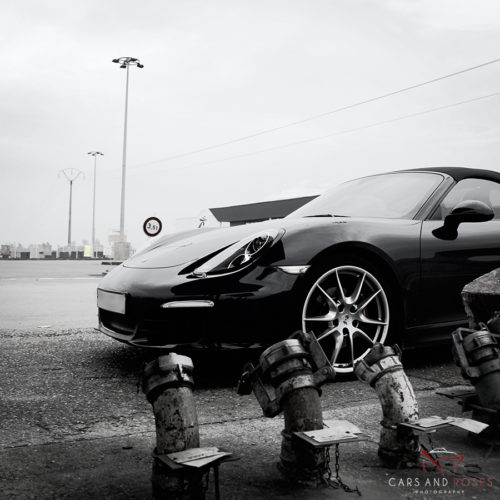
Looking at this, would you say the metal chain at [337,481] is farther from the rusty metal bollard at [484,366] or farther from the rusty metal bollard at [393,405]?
the rusty metal bollard at [484,366]

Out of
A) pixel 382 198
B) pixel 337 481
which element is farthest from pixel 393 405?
pixel 382 198

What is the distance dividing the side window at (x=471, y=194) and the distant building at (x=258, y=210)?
133 ft

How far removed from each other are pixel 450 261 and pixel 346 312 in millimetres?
882

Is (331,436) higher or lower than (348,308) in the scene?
lower

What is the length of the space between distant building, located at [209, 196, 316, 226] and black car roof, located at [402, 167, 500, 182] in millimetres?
40512

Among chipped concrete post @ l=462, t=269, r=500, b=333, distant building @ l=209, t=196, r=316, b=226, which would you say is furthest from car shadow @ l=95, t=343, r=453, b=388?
distant building @ l=209, t=196, r=316, b=226

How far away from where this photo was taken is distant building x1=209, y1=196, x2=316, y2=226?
4881 centimetres

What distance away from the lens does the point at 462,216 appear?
402cm

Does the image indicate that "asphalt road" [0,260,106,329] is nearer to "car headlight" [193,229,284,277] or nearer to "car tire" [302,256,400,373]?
"car headlight" [193,229,284,277]

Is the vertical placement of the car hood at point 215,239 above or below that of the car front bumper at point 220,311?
above

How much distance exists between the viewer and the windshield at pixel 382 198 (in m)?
4.42

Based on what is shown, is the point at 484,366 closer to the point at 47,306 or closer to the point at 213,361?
the point at 213,361

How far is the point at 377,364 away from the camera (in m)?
2.48

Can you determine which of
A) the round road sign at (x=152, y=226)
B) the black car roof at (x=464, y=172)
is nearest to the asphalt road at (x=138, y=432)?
the black car roof at (x=464, y=172)
